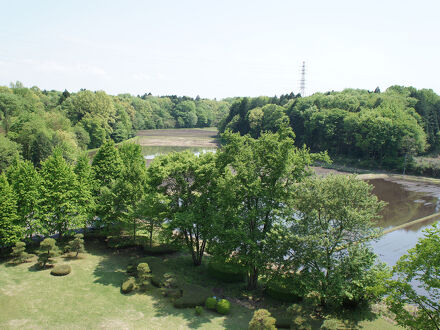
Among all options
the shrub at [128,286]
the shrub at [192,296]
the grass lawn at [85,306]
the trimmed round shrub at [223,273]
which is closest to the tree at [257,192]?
the trimmed round shrub at [223,273]

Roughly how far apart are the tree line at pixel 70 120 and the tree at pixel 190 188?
32459 millimetres

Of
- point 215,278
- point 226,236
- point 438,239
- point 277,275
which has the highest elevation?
point 438,239

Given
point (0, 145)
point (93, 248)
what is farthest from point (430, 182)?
point (0, 145)

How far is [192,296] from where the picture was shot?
75.2 ft

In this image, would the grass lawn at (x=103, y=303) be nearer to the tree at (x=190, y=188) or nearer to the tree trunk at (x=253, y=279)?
the tree trunk at (x=253, y=279)

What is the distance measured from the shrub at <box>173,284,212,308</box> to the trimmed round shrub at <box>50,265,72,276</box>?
1004 cm

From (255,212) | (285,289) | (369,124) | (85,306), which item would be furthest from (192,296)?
(369,124)

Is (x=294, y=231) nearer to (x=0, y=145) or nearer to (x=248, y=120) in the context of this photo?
(x=0, y=145)

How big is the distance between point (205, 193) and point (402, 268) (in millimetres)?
16283

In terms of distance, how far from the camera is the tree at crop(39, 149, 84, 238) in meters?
30.6

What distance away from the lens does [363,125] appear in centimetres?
8625

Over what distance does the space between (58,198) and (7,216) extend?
434 centimetres

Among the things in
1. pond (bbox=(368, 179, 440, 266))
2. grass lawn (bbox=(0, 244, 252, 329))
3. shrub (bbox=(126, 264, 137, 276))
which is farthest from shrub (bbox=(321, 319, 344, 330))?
shrub (bbox=(126, 264, 137, 276))

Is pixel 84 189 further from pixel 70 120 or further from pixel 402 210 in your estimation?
pixel 70 120
